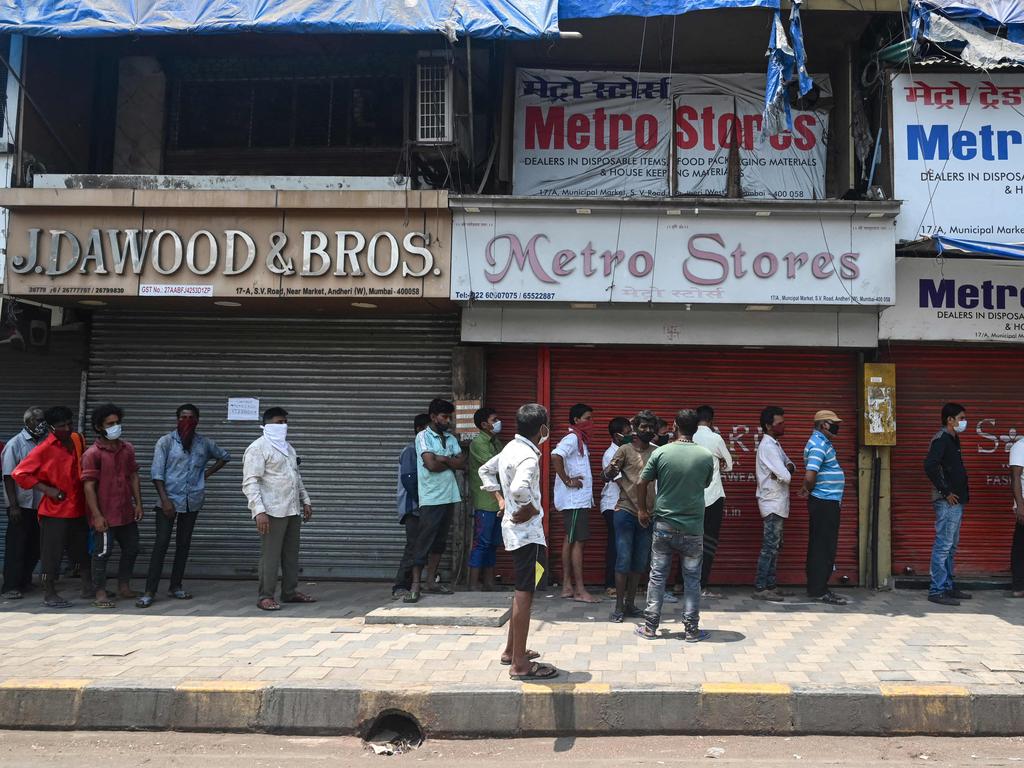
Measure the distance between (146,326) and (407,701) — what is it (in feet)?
19.2

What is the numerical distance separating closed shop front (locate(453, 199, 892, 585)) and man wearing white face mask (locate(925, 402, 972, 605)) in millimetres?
889

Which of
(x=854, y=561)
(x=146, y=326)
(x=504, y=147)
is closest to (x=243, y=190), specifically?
(x=146, y=326)

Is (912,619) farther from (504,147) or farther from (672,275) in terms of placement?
(504,147)

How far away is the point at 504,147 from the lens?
28.6 feet

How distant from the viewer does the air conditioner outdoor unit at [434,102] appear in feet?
26.2

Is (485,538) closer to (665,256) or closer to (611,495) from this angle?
(611,495)

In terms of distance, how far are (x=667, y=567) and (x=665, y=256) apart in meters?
3.18

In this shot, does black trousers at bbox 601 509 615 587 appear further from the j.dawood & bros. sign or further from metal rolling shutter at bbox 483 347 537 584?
the j.dawood & bros. sign

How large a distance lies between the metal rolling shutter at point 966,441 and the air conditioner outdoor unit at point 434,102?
5200 mm

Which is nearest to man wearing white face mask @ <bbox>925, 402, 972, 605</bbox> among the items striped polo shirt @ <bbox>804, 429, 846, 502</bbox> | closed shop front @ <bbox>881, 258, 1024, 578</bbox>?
closed shop front @ <bbox>881, 258, 1024, 578</bbox>

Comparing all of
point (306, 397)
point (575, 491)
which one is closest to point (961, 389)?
point (575, 491)

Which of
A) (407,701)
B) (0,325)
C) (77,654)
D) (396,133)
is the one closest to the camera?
(407,701)

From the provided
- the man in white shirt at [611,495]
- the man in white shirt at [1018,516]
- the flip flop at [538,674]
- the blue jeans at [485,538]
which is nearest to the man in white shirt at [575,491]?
the man in white shirt at [611,495]

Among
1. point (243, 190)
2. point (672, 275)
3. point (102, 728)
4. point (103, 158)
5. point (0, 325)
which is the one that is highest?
point (103, 158)
